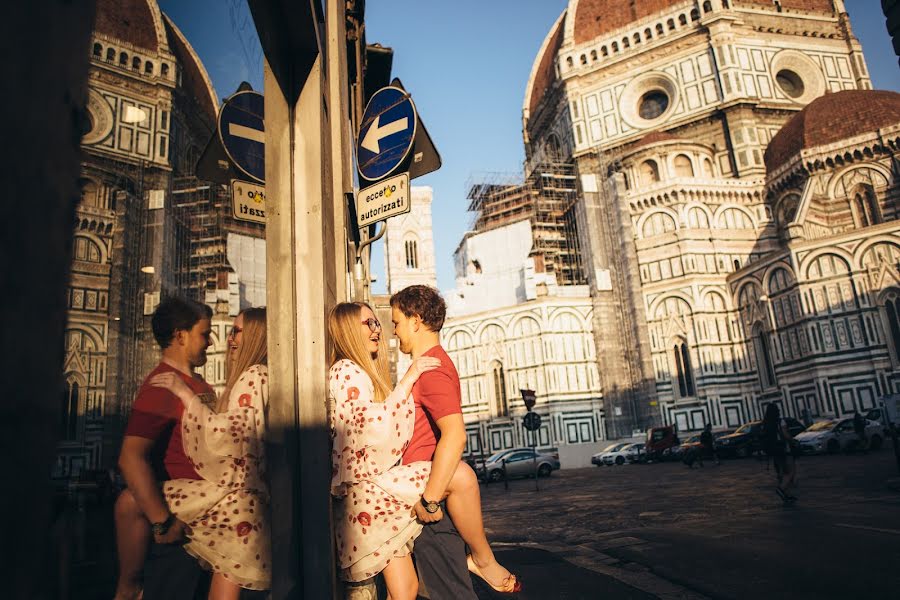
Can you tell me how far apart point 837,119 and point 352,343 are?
37.5 meters

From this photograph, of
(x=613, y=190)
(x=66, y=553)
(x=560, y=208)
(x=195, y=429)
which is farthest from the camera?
(x=560, y=208)

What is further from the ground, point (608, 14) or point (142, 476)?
point (608, 14)

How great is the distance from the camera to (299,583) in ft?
7.49

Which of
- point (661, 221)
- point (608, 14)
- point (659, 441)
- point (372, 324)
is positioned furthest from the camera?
point (608, 14)

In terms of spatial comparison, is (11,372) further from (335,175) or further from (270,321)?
(335,175)

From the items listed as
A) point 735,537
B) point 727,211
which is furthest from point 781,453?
point 727,211

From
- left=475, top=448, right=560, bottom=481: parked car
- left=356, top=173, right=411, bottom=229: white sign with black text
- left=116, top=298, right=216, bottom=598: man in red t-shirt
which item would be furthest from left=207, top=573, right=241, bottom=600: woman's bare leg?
left=475, top=448, right=560, bottom=481: parked car

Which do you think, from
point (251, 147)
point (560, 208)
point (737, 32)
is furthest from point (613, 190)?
point (251, 147)

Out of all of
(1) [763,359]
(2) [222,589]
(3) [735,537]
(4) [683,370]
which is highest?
(1) [763,359]

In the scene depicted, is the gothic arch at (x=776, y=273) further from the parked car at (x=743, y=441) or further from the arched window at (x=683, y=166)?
the arched window at (x=683, y=166)

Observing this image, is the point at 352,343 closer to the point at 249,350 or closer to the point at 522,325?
the point at 249,350

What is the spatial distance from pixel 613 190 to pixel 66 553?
122 feet

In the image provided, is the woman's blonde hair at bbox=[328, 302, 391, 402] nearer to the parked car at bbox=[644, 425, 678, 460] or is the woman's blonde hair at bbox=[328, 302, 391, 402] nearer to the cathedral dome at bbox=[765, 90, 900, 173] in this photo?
the parked car at bbox=[644, 425, 678, 460]

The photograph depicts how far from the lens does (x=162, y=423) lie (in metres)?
1.51
